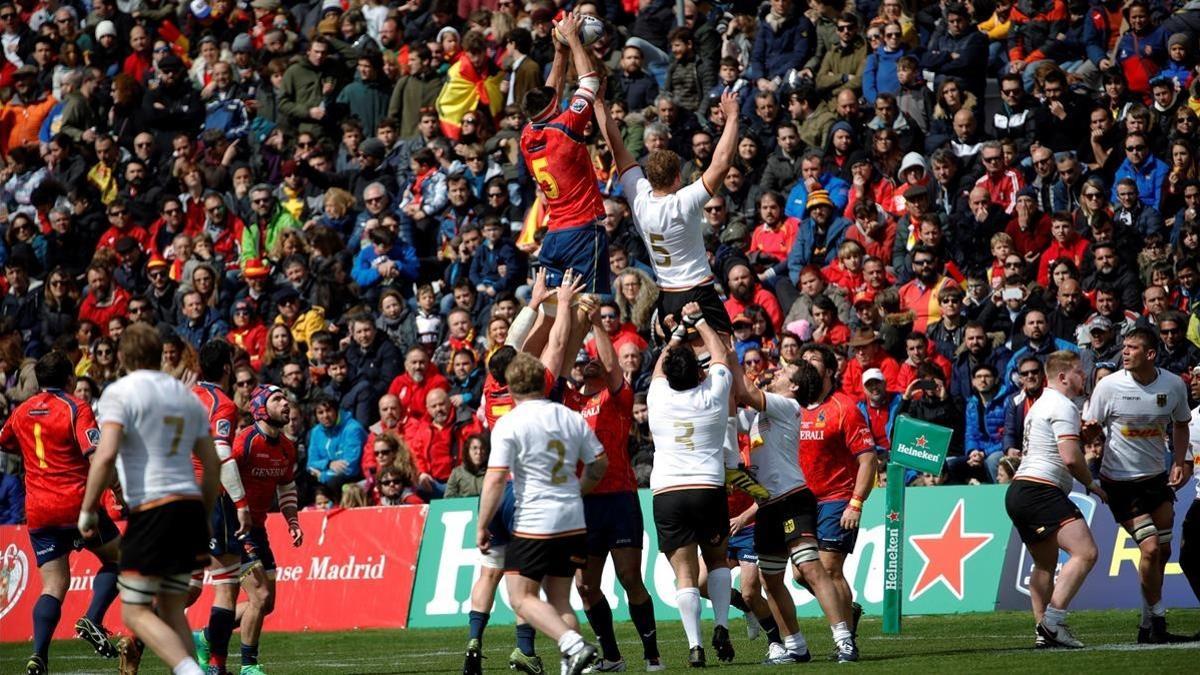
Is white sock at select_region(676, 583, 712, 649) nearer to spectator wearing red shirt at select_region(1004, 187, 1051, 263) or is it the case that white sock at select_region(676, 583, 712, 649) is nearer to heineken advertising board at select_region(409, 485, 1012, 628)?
heineken advertising board at select_region(409, 485, 1012, 628)

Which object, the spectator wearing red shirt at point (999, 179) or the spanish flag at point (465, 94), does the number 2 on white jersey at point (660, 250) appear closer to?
the spectator wearing red shirt at point (999, 179)

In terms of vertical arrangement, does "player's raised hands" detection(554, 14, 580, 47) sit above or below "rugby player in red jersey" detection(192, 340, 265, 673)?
above

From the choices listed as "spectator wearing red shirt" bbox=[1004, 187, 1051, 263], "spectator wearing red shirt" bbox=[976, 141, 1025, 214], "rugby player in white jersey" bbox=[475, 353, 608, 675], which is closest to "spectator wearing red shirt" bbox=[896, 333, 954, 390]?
"spectator wearing red shirt" bbox=[1004, 187, 1051, 263]

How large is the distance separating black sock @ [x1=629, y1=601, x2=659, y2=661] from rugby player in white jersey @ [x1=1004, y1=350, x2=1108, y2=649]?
3.05m

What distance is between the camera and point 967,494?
18594 mm

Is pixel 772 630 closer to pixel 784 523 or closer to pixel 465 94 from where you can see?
pixel 784 523

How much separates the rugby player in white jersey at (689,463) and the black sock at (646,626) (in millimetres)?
455

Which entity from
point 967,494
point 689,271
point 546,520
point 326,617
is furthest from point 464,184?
point 546,520

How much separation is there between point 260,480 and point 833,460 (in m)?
4.80

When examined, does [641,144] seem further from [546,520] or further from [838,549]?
[546,520]

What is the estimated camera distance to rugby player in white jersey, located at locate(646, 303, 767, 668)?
13.1 metres

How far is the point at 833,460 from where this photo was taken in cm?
1482

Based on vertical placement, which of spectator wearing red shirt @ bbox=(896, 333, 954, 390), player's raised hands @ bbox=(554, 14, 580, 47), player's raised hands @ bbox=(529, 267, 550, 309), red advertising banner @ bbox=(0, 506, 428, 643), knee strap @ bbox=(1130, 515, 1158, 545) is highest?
player's raised hands @ bbox=(554, 14, 580, 47)

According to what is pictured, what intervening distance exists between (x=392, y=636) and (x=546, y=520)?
26.4 ft
